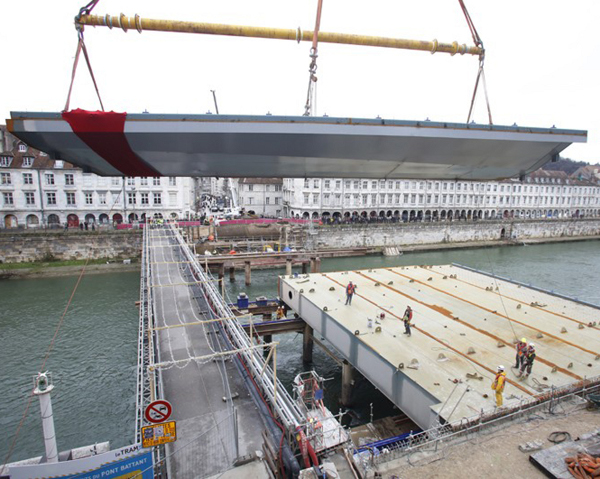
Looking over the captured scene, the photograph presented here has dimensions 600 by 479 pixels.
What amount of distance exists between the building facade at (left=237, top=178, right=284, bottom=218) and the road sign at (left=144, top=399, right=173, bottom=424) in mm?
49423

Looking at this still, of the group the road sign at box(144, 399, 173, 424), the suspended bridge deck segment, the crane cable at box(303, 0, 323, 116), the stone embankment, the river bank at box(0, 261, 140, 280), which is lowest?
the river bank at box(0, 261, 140, 280)

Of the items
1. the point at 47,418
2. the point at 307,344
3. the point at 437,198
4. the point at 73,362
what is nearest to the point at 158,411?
the point at 47,418

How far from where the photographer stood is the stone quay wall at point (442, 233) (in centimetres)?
4194

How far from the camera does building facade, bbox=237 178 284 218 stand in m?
54.7

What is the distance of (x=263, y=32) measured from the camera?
6.69 m

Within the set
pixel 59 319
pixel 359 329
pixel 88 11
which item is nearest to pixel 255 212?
pixel 59 319

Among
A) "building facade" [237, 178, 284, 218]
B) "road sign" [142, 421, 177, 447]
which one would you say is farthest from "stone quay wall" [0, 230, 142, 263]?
"road sign" [142, 421, 177, 447]

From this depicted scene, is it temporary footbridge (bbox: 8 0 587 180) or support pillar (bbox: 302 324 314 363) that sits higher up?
temporary footbridge (bbox: 8 0 587 180)

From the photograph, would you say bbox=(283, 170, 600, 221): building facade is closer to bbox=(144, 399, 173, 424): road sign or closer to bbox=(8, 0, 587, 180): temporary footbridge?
bbox=(8, 0, 587, 180): temporary footbridge

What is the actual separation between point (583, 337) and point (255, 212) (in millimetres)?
47695

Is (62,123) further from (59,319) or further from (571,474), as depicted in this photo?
(59,319)

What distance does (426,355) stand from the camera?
381 inches

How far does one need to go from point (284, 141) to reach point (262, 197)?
50.9 metres

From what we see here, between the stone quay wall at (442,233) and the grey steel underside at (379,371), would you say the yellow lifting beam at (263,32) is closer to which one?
the grey steel underside at (379,371)
